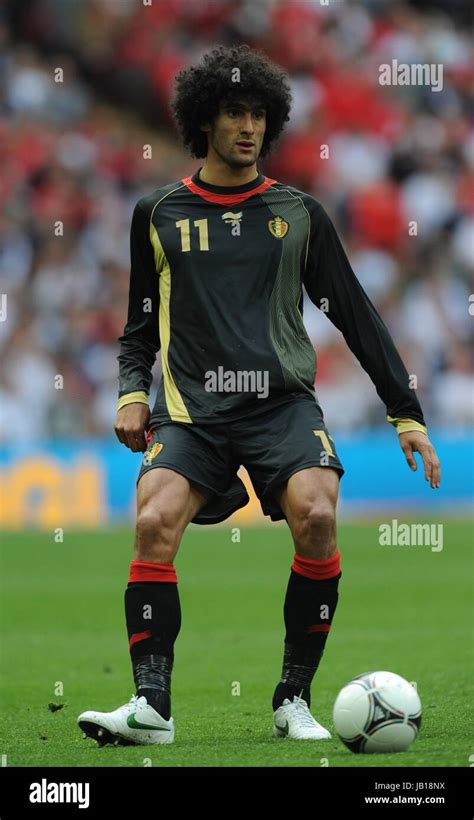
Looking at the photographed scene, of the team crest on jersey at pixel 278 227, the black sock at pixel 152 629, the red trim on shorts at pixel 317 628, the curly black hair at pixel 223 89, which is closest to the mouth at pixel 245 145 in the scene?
the curly black hair at pixel 223 89

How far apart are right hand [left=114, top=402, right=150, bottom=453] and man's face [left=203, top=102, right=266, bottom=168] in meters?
0.99

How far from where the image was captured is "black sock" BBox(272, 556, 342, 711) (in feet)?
17.1

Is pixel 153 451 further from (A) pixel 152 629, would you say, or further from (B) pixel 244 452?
(A) pixel 152 629

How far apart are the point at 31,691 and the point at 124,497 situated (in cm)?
1044

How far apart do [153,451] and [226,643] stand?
3754 millimetres

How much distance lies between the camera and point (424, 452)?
5273mm

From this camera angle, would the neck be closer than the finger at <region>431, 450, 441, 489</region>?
No

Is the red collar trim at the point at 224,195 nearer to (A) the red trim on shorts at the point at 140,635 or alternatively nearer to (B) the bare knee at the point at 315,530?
(B) the bare knee at the point at 315,530

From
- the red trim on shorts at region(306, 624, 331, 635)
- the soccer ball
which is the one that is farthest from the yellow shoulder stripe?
Result: the soccer ball

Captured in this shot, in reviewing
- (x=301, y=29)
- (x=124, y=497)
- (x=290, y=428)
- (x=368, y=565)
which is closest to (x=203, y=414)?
(x=290, y=428)

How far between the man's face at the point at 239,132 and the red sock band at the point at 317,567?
149 centimetres

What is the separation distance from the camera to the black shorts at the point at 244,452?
16.6 feet

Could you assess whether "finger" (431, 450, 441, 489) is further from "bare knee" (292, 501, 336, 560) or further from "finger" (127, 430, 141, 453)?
"finger" (127, 430, 141, 453)

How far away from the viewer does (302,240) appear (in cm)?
529
